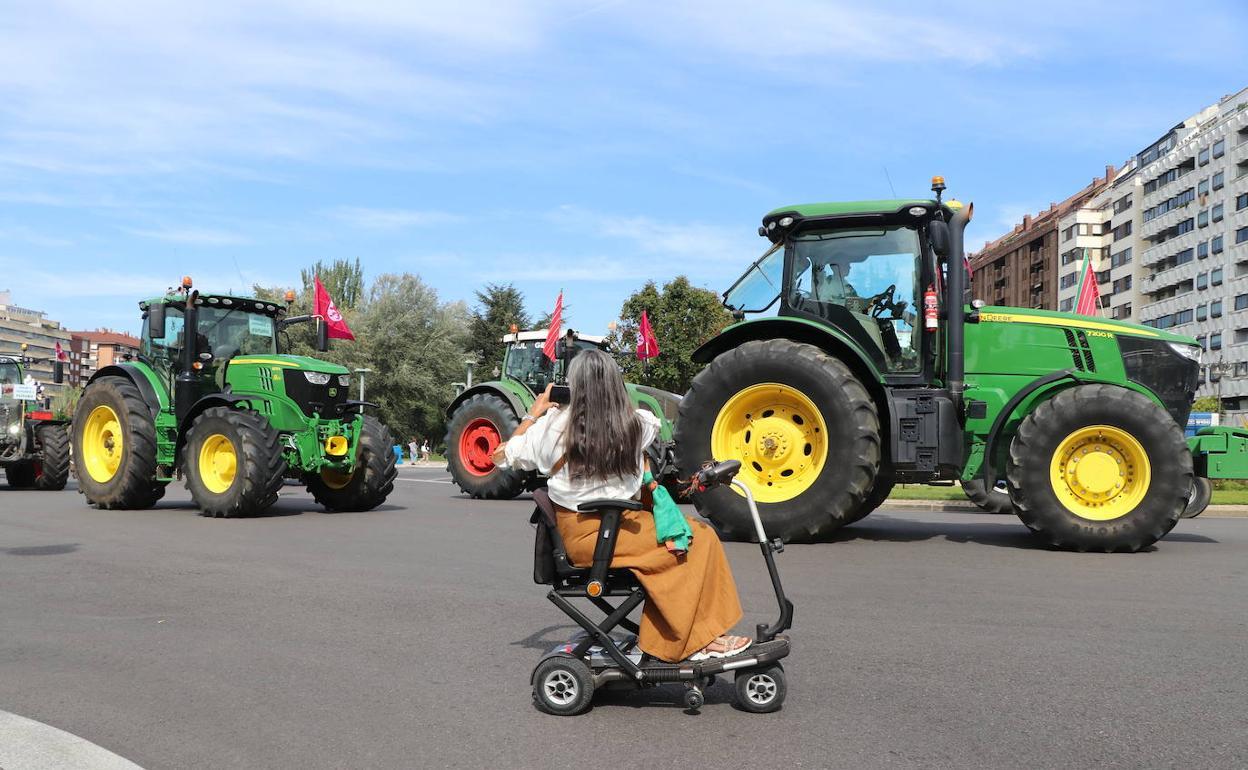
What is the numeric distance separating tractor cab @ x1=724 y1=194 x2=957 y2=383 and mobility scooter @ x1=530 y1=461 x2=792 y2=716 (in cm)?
589

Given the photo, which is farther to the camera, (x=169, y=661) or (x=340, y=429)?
(x=340, y=429)

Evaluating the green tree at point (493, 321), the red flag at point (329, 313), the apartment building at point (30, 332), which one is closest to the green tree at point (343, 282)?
the green tree at point (493, 321)

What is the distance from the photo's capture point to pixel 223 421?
12.8 meters

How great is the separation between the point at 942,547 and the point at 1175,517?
6.30 feet

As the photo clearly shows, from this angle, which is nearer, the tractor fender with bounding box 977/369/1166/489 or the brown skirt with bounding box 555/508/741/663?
the brown skirt with bounding box 555/508/741/663

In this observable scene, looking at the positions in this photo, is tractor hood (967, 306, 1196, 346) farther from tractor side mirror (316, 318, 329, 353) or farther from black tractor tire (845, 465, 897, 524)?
tractor side mirror (316, 318, 329, 353)

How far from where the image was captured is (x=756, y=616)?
612 centimetres

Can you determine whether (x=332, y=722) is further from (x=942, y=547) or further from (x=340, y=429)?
(x=340, y=429)

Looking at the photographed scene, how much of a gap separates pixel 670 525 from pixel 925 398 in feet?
18.9

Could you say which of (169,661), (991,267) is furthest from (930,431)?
(991,267)

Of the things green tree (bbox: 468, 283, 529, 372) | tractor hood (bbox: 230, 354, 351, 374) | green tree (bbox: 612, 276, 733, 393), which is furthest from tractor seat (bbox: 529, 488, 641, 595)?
green tree (bbox: 468, 283, 529, 372)

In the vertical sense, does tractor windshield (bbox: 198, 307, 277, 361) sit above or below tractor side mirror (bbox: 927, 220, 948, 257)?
below

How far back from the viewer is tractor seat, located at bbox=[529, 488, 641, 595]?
14.3ft

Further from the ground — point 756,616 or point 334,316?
point 334,316
